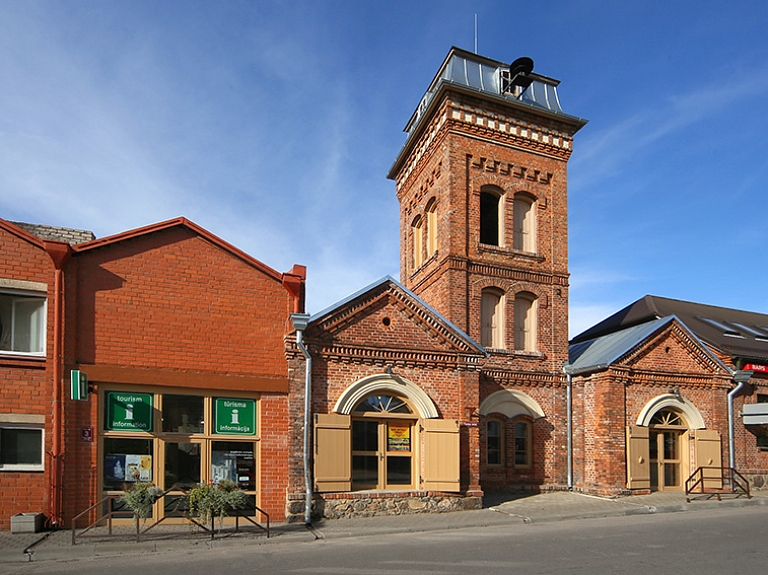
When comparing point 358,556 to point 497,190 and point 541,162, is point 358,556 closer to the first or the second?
point 497,190

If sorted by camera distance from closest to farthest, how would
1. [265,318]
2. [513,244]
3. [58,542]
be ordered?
[58,542]
[265,318]
[513,244]

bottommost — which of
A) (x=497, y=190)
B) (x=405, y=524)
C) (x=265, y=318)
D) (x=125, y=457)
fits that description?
(x=405, y=524)

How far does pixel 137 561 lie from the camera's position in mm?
9578

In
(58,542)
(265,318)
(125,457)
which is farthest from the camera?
(265,318)

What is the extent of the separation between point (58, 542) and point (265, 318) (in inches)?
218

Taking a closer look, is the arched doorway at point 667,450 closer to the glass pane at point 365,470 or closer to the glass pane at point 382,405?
the glass pane at point 382,405

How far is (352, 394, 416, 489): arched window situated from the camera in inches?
549

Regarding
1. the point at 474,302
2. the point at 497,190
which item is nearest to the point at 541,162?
the point at 497,190

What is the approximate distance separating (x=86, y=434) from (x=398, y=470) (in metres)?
6.44

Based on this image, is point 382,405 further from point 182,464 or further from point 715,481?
point 715,481

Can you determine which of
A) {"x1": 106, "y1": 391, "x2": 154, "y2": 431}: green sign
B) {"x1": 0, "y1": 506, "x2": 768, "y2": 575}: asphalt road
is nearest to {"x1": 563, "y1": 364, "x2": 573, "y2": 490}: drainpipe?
{"x1": 0, "y1": 506, "x2": 768, "y2": 575}: asphalt road

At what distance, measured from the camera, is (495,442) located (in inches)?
687

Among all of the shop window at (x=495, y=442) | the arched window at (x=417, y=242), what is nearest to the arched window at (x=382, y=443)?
the shop window at (x=495, y=442)

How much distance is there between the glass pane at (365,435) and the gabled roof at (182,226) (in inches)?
145
